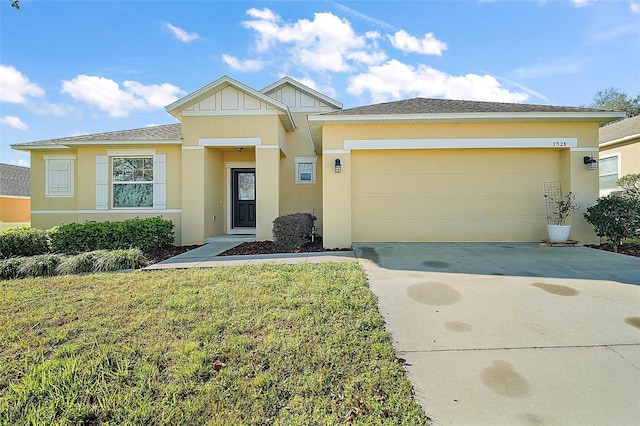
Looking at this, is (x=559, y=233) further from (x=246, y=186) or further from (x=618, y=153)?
(x=246, y=186)

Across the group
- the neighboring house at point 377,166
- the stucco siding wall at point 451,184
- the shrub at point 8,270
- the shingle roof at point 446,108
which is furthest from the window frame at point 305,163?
the shrub at point 8,270

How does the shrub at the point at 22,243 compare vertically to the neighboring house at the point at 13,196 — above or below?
below

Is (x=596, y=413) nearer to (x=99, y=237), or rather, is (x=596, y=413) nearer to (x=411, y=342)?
(x=411, y=342)

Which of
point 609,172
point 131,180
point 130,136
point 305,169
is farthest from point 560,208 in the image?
point 130,136

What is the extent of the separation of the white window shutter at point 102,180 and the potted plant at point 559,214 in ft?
46.2

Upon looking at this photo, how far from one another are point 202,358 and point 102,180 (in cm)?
1030

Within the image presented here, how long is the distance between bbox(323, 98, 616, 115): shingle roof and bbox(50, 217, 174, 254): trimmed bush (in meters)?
6.44

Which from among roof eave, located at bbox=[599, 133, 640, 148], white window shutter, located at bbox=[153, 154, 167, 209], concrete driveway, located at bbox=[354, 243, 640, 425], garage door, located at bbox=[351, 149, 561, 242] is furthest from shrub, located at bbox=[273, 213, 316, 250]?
roof eave, located at bbox=[599, 133, 640, 148]

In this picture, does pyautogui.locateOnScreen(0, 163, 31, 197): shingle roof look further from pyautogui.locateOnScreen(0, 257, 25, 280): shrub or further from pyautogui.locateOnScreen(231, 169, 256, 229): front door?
pyautogui.locateOnScreen(0, 257, 25, 280): shrub

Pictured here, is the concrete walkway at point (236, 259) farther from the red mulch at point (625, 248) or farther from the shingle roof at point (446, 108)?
the red mulch at point (625, 248)

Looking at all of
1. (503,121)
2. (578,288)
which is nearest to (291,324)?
(578,288)

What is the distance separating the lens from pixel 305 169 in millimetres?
11438

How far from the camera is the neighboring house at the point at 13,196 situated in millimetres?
20297

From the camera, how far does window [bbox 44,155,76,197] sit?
Result: 10.7 meters
